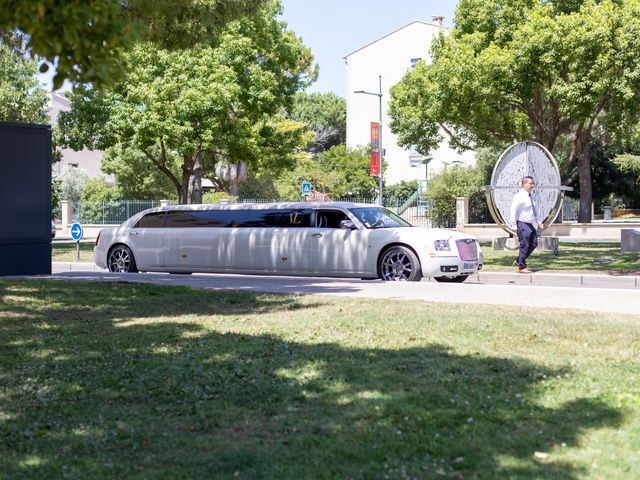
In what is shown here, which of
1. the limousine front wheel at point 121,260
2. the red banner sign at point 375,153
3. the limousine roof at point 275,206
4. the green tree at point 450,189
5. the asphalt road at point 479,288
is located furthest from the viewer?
the green tree at point 450,189

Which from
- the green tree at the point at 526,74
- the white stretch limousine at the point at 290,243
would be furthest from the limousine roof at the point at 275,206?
the green tree at the point at 526,74

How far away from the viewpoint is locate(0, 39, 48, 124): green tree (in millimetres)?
40656

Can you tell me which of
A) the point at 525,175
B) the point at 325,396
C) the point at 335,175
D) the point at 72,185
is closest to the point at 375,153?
the point at 525,175

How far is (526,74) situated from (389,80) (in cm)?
4512

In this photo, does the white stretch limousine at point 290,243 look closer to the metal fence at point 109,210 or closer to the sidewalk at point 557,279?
the sidewalk at point 557,279

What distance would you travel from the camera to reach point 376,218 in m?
16.1

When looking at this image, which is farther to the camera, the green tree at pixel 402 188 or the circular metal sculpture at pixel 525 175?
the green tree at pixel 402 188

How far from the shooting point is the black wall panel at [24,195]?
15.6 metres

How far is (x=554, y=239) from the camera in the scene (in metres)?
25.0

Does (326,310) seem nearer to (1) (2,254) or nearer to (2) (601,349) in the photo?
(2) (601,349)

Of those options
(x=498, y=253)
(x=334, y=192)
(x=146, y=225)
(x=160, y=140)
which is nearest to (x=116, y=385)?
(x=146, y=225)

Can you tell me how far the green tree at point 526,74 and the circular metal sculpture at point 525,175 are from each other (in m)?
2.88

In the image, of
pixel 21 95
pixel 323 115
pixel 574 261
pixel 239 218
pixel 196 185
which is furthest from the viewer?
pixel 323 115

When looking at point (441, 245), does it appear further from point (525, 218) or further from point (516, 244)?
point (516, 244)
